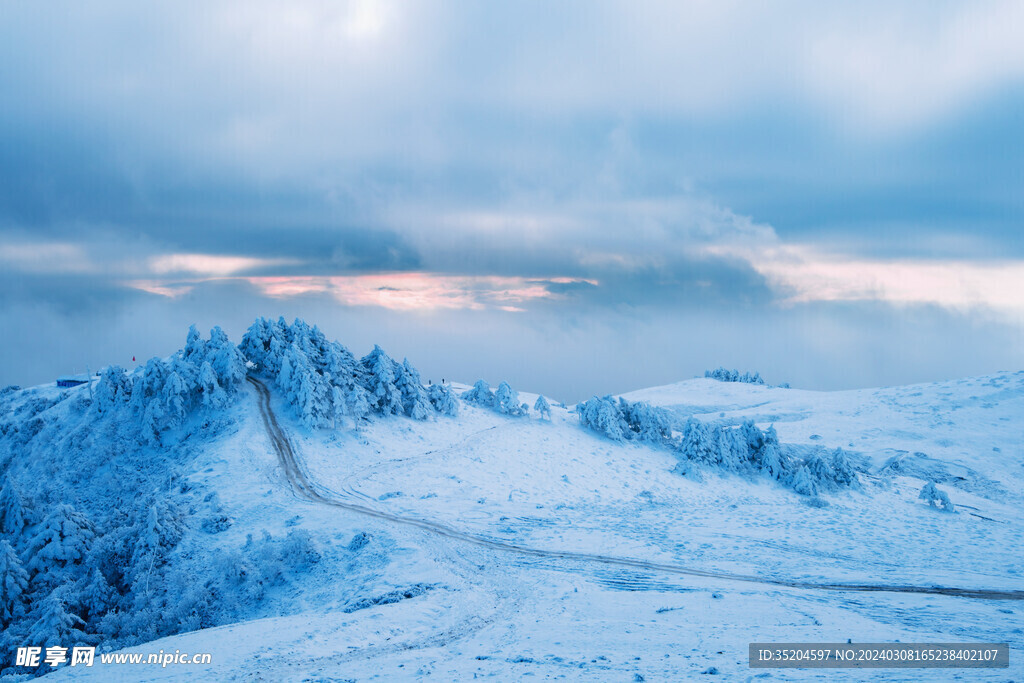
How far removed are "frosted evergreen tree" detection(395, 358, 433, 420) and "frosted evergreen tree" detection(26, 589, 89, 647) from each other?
31.9m

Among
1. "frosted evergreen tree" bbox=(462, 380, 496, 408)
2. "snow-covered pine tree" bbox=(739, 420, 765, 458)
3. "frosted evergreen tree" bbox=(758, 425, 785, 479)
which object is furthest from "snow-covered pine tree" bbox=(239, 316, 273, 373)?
"frosted evergreen tree" bbox=(758, 425, 785, 479)

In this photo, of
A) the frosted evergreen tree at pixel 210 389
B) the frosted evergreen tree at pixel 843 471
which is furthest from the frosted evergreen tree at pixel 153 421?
the frosted evergreen tree at pixel 843 471

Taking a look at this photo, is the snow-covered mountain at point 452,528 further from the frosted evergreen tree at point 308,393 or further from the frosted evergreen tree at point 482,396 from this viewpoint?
the frosted evergreen tree at point 482,396

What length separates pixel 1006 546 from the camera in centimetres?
3469

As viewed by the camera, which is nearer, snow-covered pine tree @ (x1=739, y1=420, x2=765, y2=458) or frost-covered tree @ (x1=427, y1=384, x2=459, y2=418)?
snow-covered pine tree @ (x1=739, y1=420, x2=765, y2=458)

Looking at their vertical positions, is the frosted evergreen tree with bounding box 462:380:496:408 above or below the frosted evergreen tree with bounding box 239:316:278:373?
below

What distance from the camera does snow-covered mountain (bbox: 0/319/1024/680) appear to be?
20250mm

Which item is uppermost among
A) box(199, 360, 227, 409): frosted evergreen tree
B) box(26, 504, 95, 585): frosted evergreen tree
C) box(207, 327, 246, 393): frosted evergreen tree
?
box(207, 327, 246, 393): frosted evergreen tree

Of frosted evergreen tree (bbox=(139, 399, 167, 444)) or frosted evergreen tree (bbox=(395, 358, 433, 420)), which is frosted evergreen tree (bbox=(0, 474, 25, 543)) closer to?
frosted evergreen tree (bbox=(139, 399, 167, 444))

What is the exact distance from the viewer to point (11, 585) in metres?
26.8

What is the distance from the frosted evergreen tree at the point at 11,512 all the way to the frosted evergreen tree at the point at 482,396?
1602 inches

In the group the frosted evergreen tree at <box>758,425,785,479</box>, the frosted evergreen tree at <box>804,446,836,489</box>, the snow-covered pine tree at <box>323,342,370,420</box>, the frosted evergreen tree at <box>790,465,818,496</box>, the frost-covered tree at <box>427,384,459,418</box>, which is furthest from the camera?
the frost-covered tree at <box>427,384,459,418</box>

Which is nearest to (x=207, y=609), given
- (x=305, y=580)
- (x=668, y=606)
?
(x=305, y=580)

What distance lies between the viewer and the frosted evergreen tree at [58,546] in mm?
29047
